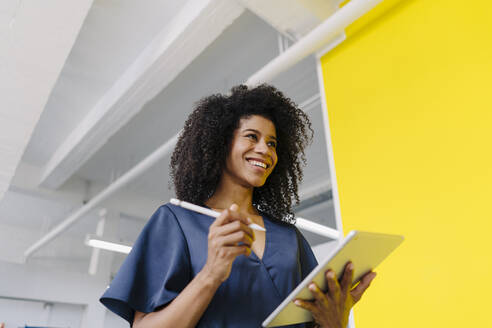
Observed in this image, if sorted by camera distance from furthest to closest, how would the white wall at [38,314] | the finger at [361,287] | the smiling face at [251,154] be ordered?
the white wall at [38,314]
the smiling face at [251,154]
the finger at [361,287]

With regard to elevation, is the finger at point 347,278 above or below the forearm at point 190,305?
above

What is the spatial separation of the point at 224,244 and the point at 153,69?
335cm

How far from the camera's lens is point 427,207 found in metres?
2.38

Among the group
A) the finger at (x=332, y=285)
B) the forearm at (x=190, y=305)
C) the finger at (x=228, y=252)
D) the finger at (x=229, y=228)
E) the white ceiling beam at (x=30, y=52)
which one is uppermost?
the white ceiling beam at (x=30, y=52)

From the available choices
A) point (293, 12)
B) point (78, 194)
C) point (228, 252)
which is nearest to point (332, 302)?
point (228, 252)

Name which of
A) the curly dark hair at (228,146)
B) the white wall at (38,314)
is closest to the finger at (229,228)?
the curly dark hair at (228,146)

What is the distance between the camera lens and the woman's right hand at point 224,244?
2.93 ft

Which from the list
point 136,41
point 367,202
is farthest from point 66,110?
point 367,202

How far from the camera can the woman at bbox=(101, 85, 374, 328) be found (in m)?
0.91

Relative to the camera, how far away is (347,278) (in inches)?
38.7

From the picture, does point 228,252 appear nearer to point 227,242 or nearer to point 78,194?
point 227,242

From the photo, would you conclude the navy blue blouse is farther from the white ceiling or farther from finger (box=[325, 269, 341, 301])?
the white ceiling

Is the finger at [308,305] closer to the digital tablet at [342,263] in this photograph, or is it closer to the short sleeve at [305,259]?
the digital tablet at [342,263]

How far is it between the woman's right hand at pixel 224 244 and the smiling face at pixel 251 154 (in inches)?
12.2
